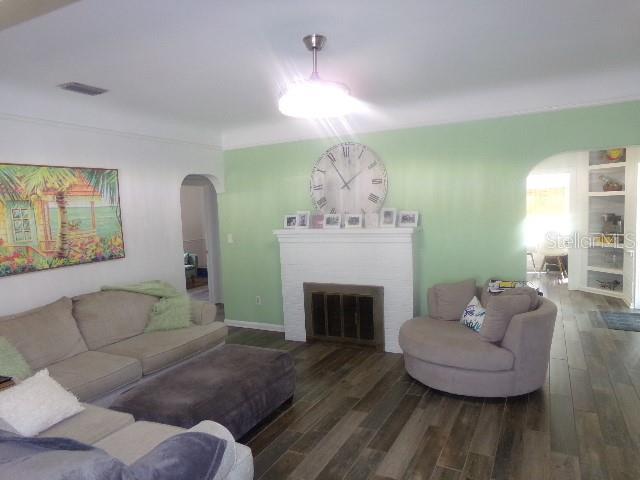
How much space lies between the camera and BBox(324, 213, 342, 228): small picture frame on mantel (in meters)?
4.74

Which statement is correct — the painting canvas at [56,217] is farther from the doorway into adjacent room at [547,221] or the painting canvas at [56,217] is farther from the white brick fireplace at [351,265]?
the doorway into adjacent room at [547,221]

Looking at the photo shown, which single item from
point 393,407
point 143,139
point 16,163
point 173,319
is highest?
point 143,139

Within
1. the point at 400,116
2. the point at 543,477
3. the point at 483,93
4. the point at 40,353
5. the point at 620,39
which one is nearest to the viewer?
the point at 543,477

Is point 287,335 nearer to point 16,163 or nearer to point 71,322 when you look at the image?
point 71,322

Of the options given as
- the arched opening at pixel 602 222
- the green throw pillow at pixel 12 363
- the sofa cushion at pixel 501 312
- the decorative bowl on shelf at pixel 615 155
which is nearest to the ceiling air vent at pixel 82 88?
the green throw pillow at pixel 12 363

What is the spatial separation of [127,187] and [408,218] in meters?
2.89

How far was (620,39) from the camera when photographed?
273 centimetres

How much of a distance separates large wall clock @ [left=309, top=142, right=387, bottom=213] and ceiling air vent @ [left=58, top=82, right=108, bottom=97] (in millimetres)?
2304

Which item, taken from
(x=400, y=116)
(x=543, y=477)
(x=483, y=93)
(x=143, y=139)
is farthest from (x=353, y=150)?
(x=543, y=477)

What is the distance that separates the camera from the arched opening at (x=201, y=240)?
6.81 meters

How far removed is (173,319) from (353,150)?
2.56m

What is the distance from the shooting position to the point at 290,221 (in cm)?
504

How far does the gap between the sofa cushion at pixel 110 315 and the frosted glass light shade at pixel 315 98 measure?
243cm

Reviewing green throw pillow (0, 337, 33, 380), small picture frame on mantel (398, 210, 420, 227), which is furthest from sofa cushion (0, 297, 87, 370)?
small picture frame on mantel (398, 210, 420, 227)
